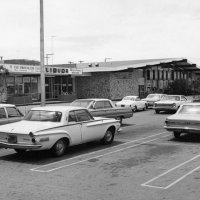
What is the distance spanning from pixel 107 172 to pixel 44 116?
130 inches

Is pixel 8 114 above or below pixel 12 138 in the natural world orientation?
above

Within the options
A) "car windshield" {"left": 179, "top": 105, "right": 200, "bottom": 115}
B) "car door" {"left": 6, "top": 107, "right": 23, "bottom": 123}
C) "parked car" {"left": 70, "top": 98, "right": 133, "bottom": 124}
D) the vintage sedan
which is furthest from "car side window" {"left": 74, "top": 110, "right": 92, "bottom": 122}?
"parked car" {"left": 70, "top": 98, "right": 133, "bottom": 124}

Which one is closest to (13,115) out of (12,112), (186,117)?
(12,112)

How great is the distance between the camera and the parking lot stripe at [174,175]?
25.0 ft

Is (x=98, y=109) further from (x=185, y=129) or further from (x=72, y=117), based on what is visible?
(x=72, y=117)

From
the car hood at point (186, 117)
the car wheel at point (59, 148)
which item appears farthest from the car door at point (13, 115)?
the car hood at point (186, 117)

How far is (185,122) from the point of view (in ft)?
44.3

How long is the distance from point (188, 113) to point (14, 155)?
7.08 m

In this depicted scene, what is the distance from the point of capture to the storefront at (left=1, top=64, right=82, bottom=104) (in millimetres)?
36188

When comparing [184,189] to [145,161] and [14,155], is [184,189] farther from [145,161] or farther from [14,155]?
Result: [14,155]

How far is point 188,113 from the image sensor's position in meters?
14.4

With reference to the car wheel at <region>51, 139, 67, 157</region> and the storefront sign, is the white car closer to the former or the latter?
the car wheel at <region>51, 139, 67, 157</region>

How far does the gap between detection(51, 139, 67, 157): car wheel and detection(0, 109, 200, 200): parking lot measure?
18cm

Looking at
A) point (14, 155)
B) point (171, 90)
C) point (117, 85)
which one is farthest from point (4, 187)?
point (171, 90)
